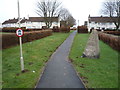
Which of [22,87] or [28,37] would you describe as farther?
[28,37]

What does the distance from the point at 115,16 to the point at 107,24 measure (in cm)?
1473

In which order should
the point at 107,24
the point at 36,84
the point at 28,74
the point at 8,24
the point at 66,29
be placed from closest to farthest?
the point at 36,84, the point at 28,74, the point at 66,29, the point at 107,24, the point at 8,24

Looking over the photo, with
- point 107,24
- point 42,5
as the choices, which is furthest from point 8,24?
point 107,24

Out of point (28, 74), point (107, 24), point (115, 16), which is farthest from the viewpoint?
point (107, 24)

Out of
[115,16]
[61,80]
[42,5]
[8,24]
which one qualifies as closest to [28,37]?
[61,80]

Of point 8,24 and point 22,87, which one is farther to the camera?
point 8,24

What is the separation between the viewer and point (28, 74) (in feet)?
20.9

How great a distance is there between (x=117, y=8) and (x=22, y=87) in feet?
158

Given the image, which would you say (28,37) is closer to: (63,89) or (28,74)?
(28,74)

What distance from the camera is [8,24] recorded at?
287 ft

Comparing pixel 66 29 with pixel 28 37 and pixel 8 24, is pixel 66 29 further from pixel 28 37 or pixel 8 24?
pixel 8 24

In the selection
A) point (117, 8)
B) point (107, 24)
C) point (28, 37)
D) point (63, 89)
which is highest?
point (117, 8)

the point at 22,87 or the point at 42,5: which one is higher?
the point at 42,5

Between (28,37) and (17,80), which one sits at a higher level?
(28,37)
